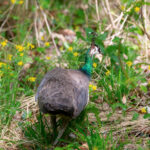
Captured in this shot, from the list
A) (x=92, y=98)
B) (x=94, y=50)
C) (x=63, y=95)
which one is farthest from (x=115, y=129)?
(x=94, y=50)

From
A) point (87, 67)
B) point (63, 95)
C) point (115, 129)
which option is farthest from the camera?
point (87, 67)

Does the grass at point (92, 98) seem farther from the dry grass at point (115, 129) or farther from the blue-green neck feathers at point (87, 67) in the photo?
the blue-green neck feathers at point (87, 67)

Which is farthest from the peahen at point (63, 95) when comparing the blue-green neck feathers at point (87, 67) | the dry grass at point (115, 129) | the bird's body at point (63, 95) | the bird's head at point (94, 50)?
the bird's head at point (94, 50)

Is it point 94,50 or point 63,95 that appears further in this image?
point 94,50

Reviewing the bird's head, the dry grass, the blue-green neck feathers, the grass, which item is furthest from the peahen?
the bird's head

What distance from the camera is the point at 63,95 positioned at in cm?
293

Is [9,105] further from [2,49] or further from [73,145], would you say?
[2,49]

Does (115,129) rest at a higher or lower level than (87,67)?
lower

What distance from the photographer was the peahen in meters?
2.88

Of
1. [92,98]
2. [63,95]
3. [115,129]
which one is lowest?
[115,129]

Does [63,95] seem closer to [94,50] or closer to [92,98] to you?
[92,98]

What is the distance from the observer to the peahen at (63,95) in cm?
288

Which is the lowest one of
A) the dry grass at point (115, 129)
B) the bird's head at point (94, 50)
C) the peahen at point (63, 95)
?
the dry grass at point (115, 129)

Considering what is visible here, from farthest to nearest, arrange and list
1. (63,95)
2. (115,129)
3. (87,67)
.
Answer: (87,67) → (115,129) → (63,95)
